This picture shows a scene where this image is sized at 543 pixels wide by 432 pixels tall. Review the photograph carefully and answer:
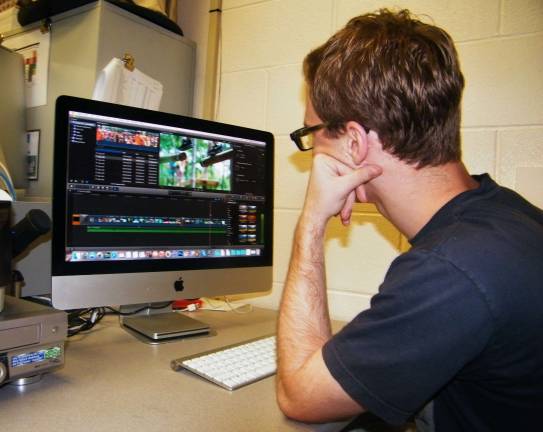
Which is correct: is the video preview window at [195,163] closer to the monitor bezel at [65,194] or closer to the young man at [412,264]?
the monitor bezel at [65,194]

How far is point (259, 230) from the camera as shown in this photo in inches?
49.4

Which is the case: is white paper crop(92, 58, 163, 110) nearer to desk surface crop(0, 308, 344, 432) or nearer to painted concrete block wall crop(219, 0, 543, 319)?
painted concrete block wall crop(219, 0, 543, 319)

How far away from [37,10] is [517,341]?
5.50 ft

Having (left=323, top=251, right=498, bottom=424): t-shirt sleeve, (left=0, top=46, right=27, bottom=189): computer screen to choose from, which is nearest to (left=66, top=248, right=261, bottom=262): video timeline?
(left=323, top=251, right=498, bottom=424): t-shirt sleeve

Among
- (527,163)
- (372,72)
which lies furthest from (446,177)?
(527,163)

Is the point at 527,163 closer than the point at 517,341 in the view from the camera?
No

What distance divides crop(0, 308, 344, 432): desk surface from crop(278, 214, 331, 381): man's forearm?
92 mm

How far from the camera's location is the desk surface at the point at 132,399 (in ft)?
2.20

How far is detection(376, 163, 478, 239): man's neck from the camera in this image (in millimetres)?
805

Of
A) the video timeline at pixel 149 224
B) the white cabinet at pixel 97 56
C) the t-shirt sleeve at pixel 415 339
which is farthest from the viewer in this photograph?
the white cabinet at pixel 97 56

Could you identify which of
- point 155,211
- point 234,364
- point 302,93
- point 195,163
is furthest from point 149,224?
point 302,93

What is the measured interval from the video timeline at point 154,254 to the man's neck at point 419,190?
0.48m

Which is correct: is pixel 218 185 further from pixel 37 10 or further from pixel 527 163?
pixel 37 10

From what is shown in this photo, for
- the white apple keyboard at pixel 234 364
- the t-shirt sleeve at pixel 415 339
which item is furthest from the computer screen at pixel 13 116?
the t-shirt sleeve at pixel 415 339
